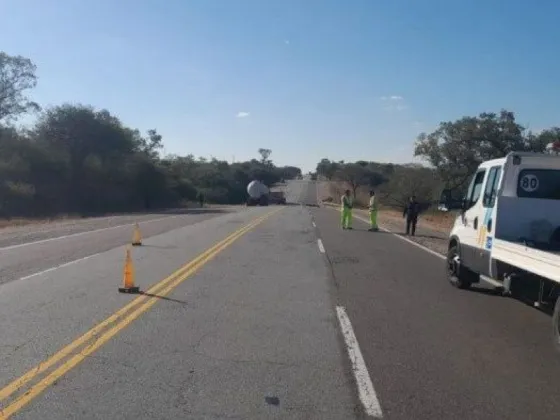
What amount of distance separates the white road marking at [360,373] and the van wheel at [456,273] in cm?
380

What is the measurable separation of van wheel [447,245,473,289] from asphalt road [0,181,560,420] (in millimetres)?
276


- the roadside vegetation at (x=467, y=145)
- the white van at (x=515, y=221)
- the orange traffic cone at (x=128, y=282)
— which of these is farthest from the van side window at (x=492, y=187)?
the roadside vegetation at (x=467, y=145)

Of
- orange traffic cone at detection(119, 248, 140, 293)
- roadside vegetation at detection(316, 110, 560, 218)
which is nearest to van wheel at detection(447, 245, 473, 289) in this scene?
orange traffic cone at detection(119, 248, 140, 293)

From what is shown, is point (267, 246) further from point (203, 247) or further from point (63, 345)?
point (63, 345)

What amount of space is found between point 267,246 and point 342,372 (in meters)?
14.0

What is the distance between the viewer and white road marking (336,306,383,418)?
17.9 feet

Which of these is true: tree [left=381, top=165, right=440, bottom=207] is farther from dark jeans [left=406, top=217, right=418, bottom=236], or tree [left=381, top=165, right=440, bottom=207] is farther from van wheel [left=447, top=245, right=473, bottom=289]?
van wheel [left=447, top=245, right=473, bottom=289]

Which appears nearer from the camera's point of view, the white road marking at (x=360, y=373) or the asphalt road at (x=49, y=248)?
the white road marking at (x=360, y=373)

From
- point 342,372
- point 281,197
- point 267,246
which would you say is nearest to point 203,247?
point 267,246

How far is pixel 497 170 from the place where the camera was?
34.5 ft

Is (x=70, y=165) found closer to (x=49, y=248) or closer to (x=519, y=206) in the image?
(x=49, y=248)

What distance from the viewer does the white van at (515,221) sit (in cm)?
852

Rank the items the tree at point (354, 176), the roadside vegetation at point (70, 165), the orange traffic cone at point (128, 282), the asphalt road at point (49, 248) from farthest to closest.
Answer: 1. the tree at point (354, 176)
2. the roadside vegetation at point (70, 165)
3. the asphalt road at point (49, 248)
4. the orange traffic cone at point (128, 282)

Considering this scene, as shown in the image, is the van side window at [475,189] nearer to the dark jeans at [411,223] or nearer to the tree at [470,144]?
the dark jeans at [411,223]
